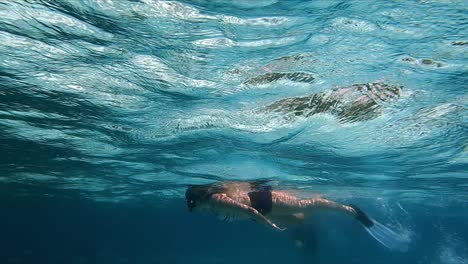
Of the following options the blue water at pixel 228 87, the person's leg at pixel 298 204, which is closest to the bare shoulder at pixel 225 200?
the blue water at pixel 228 87

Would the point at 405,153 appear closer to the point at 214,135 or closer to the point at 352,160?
the point at 352,160

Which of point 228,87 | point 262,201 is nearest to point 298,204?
point 262,201

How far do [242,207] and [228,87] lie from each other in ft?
13.0

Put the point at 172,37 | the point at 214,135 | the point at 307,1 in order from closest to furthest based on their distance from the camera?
the point at 307,1, the point at 172,37, the point at 214,135

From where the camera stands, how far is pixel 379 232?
1402cm

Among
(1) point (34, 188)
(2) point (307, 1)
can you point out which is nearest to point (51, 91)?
(2) point (307, 1)

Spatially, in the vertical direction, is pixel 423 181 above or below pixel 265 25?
below

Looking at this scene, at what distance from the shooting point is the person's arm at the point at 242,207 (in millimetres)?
9446

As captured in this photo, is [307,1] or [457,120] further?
[457,120]

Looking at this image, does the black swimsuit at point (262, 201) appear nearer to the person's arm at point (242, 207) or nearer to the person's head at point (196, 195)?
the person's head at point (196, 195)

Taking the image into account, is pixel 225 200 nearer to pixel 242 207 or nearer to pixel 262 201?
pixel 242 207

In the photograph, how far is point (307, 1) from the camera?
24.1ft

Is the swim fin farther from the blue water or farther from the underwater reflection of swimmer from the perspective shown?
the blue water

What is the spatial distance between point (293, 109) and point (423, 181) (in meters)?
18.6
